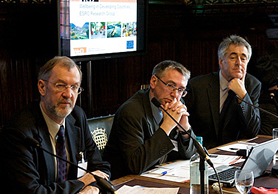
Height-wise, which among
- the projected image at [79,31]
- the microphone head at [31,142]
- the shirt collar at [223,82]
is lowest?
the microphone head at [31,142]

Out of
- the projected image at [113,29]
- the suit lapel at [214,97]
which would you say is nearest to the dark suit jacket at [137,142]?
the suit lapel at [214,97]

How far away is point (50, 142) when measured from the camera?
245cm

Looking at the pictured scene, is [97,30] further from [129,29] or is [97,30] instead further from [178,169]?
[178,169]

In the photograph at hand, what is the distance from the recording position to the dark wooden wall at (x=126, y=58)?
414 centimetres

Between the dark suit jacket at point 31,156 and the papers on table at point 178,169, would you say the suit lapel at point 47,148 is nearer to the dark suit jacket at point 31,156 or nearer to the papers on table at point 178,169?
the dark suit jacket at point 31,156

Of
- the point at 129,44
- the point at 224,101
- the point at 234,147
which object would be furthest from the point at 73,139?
the point at 129,44

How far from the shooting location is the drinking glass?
204cm

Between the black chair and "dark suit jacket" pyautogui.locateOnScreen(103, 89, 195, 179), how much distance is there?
2.2 inches

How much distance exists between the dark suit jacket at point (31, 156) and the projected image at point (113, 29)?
83.0 inches

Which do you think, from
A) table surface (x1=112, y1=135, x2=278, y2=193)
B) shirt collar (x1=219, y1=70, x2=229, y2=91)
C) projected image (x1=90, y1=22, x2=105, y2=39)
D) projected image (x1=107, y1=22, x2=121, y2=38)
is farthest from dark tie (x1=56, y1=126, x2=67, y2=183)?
projected image (x1=107, y1=22, x2=121, y2=38)

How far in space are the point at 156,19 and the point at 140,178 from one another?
3.45m

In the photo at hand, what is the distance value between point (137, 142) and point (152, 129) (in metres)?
0.20

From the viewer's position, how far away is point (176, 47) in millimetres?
6113

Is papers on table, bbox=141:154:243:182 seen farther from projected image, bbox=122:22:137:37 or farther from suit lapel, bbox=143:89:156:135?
projected image, bbox=122:22:137:37
